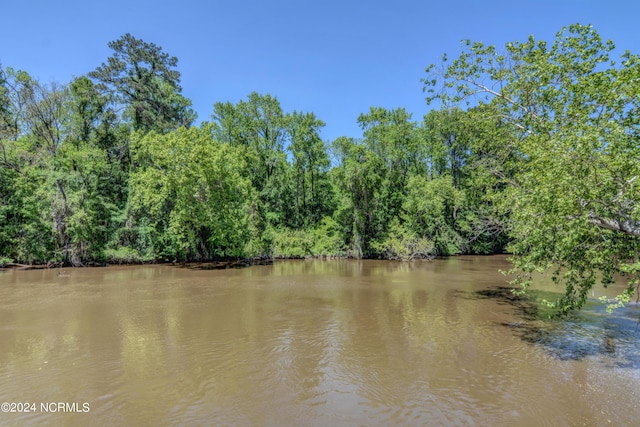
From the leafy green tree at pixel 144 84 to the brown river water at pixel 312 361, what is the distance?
1951cm

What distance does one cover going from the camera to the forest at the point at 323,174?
7492 mm

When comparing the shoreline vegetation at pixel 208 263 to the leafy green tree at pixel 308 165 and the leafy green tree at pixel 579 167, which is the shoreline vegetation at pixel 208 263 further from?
the leafy green tree at pixel 579 167

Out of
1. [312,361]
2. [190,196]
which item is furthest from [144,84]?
[312,361]

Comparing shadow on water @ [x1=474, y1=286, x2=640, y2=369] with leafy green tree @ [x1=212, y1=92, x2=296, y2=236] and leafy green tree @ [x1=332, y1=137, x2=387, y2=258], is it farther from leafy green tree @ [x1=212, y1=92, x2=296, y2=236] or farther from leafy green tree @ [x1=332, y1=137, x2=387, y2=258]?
leafy green tree @ [x1=212, y1=92, x2=296, y2=236]

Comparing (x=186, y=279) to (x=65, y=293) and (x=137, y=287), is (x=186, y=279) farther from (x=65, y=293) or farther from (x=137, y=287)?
(x=65, y=293)

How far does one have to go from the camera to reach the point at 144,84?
95.9ft

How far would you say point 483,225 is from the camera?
527 inches

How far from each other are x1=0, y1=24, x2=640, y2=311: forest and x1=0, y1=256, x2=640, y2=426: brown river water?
204 centimetres

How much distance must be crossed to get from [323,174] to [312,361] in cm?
3265

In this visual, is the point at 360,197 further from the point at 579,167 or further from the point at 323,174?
the point at 579,167

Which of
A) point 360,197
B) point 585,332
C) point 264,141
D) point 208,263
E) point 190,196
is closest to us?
point 585,332

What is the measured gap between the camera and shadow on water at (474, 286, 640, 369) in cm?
781

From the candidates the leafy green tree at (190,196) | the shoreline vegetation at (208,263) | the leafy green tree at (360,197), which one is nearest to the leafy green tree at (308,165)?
the leafy green tree at (360,197)

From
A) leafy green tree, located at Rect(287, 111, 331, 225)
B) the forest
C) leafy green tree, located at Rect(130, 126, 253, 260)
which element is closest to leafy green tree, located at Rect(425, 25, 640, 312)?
the forest
